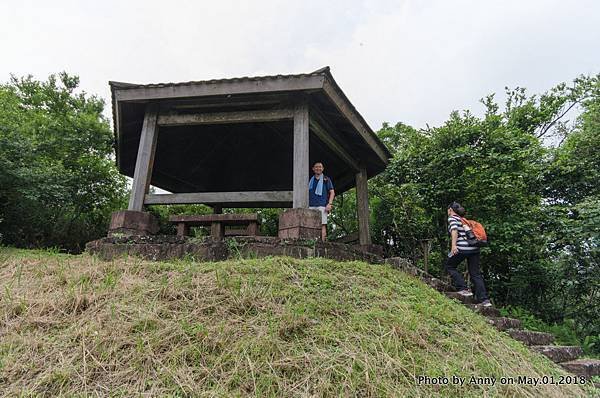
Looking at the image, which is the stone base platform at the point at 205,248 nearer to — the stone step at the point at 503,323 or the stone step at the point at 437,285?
the stone step at the point at 437,285

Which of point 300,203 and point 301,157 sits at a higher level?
point 301,157

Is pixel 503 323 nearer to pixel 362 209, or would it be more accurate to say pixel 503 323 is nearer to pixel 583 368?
pixel 583 368

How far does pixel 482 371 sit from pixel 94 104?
643 inches

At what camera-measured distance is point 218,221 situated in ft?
17.0

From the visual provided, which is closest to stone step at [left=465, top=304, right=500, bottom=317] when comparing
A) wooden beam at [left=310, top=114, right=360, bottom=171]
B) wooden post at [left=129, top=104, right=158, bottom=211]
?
wooden beam at [left=310, top=114, right=360, bottom=171]

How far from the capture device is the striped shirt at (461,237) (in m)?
4.98

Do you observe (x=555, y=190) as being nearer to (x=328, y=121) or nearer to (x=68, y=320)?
(x=328, y=121)

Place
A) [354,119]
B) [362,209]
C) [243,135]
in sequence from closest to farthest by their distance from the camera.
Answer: [354,119]
[362,209]
[243,135]

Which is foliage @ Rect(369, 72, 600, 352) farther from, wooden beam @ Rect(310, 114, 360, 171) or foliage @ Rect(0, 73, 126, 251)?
foliage @ Rect(0, 73, 126, 251)

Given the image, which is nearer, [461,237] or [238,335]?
[238,335]

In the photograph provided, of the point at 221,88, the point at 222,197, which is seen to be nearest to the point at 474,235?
the point at 222,197

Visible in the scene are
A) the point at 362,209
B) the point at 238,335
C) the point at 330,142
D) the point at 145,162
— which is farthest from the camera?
the point at 362,209

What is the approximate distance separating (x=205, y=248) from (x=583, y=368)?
4.49 meters

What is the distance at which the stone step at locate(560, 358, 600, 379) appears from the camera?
3.71 m
